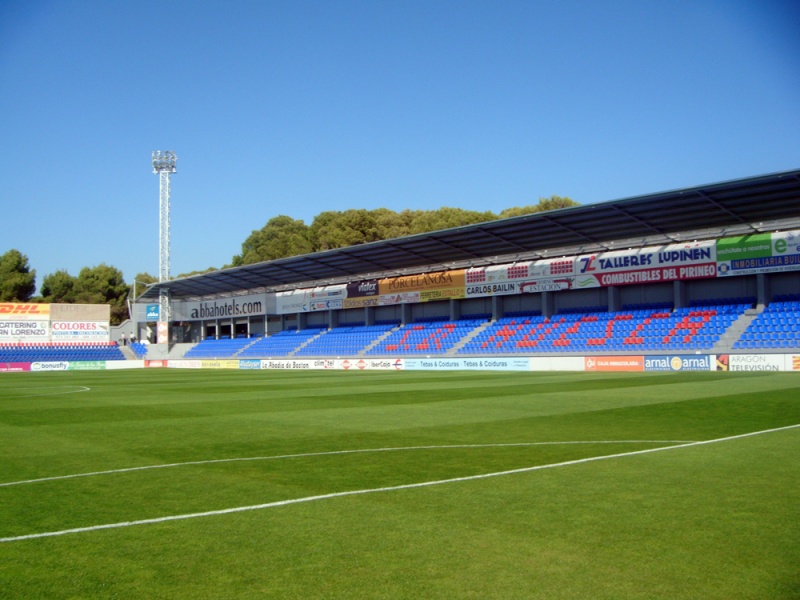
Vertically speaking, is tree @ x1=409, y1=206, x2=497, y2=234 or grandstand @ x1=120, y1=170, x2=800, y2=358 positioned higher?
tree @ x1=409, y1=206, x2=497, y2=234

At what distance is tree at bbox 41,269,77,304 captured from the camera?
4247 inches

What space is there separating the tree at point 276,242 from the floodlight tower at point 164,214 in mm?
28936

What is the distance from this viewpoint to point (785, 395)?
19.4m

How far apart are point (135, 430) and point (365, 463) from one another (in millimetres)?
6974

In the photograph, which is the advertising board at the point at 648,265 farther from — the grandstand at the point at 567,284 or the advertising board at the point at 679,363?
the advertising board at the point at 679,363

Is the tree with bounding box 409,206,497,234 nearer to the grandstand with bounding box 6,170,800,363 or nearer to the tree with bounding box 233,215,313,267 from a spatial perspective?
the tree with bounding box 233,215,313,267

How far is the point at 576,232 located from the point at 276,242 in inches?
2606

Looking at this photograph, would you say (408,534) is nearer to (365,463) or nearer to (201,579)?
(201,579)

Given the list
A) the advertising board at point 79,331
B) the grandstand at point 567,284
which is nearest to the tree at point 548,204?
the grandstand at point 567,284

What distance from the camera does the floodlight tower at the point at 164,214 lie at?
70.6 meters

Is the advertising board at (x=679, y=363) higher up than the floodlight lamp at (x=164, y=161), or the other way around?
the floodlight lamp at (x=164, y=161)

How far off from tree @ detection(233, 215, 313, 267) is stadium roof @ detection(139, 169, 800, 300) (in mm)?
35448

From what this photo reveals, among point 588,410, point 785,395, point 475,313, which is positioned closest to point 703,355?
point 785,395

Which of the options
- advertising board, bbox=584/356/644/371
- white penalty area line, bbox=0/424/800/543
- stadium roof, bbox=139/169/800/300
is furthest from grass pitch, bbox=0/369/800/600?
stadium roof, bbox=139/169/800/300
